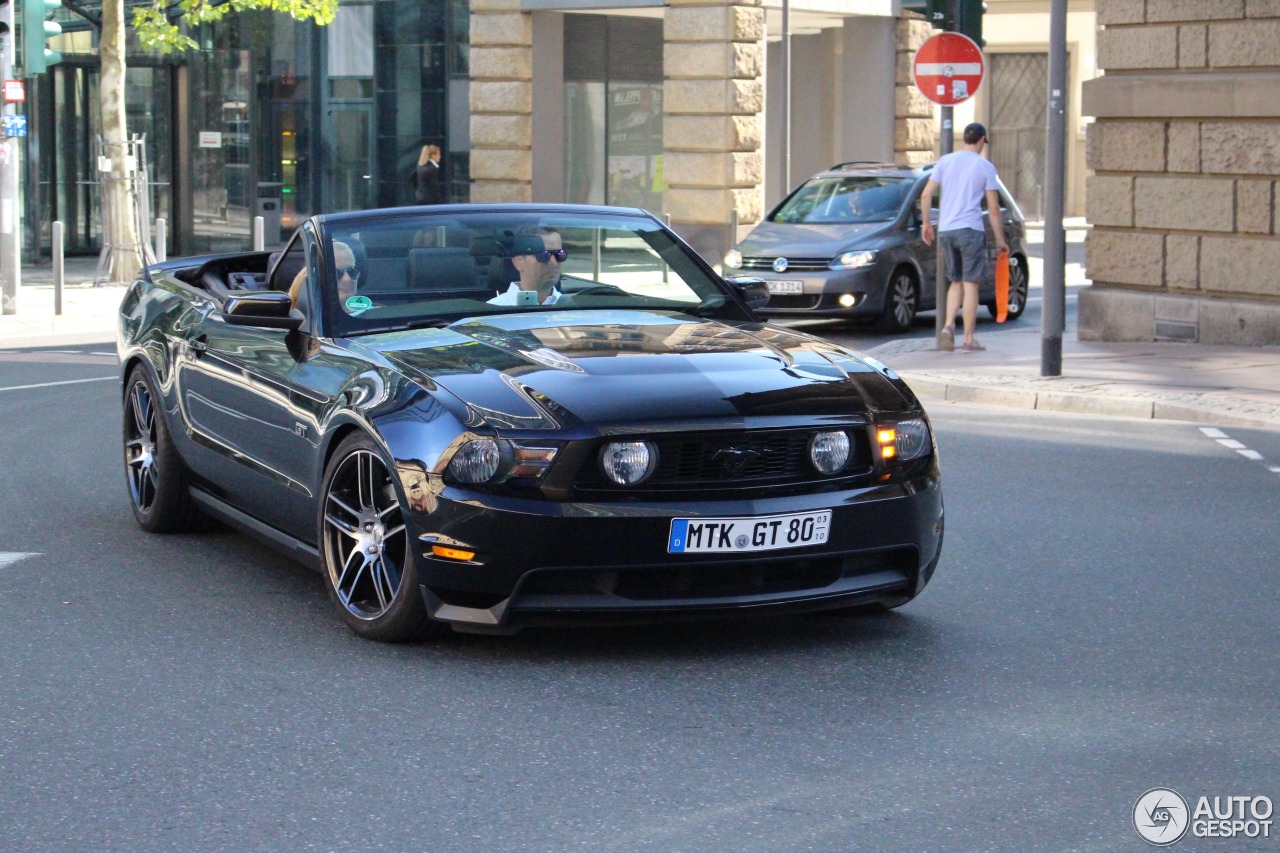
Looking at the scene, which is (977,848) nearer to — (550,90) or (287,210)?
(550,90)

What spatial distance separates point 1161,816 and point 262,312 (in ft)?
12.0

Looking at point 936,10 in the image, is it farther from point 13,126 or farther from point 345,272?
point 345,272

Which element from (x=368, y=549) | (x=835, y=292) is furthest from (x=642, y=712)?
(x=835, y=292)

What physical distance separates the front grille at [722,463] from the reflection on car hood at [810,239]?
1294 cm

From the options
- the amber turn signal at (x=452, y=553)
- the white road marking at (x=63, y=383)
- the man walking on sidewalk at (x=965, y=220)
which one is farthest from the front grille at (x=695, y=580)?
the man walking on sidewalk at (x=965, y=220)

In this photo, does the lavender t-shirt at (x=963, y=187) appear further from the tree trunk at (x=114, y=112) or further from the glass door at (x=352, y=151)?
the glass door at (x=352, y=151)

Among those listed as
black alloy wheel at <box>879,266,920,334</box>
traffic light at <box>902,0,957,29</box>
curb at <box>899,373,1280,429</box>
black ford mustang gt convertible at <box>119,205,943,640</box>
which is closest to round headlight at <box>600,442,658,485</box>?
black ford mustang gt convertible at <box>119,205,943,640</box>

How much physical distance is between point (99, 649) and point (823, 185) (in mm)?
15075

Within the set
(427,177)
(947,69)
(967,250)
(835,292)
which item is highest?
(947,69)

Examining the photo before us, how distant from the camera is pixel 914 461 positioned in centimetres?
623

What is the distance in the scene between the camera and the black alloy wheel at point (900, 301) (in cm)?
1891

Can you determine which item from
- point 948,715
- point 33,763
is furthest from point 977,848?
point 33,763

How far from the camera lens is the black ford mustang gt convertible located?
18.9 feet

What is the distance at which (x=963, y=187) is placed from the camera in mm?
16172
